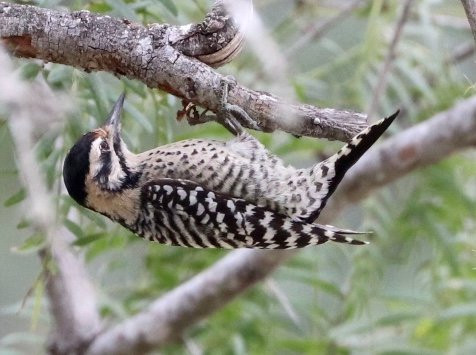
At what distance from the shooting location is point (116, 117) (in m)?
2.81

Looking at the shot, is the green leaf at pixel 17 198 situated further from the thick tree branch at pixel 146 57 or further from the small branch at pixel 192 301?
the small branch at pixel 192 301

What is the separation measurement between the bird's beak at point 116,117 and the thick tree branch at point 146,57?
42 centimetres

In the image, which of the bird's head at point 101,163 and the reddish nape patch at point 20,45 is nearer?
the reddish nape patch at point 20,45

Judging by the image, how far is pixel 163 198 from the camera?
2.86 m

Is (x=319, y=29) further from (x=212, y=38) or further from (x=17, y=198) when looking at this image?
(x=212, y=38)

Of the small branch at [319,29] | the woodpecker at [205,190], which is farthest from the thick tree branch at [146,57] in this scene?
the small branch at [319,29]

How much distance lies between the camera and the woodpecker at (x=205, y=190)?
2752 millimetres

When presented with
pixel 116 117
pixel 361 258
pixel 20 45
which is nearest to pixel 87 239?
pixel 116 117

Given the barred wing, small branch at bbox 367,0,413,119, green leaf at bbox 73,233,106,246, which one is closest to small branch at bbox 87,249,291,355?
small branch at bbox 367,0,413,119

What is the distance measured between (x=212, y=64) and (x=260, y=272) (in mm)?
1323

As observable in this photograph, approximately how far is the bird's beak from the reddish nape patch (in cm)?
42

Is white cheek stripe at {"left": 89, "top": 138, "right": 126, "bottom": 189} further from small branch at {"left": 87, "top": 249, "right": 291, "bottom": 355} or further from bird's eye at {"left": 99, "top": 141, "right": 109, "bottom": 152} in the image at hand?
small branch at {"left": 87, "top": 249, "right": 291, "bottom": 355}

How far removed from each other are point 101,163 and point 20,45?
651 mm

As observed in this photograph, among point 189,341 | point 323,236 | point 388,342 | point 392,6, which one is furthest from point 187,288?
point 392,6
